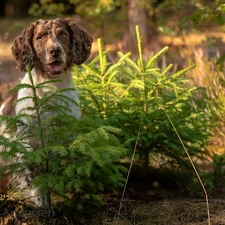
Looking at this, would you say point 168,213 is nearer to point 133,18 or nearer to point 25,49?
point 25,49

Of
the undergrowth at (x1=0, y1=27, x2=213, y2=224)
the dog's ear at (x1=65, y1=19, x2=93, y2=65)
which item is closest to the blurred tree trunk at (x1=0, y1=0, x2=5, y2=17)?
the undergrowth at (x1=0, y1=27, x2=213, y2=224)

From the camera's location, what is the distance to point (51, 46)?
450 centimetres

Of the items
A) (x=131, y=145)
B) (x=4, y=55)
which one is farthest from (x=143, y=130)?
(x=4, y=55)

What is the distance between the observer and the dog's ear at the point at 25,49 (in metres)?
4.72

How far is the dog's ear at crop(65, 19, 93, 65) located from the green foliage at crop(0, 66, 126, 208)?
2.81 feet

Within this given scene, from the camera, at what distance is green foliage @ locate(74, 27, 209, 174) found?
4789 mm

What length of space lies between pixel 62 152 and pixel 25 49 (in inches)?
61.3

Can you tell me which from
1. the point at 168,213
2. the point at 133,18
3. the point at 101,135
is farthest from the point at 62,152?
the point at 133,18

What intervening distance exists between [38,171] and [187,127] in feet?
5.07

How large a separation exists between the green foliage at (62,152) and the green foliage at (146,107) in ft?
2.34

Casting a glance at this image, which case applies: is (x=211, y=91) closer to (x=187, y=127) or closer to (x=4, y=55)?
(x=187, y=127)

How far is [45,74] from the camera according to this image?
4.76 meters

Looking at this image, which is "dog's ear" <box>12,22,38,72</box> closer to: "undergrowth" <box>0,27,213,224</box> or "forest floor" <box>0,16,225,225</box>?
"undergrowth" <box>0,27,213,224</box>

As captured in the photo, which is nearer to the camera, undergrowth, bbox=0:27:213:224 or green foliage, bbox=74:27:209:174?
undergrowth, bbox=0:27:213:224
